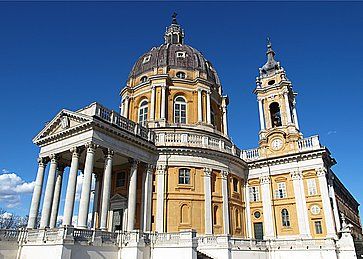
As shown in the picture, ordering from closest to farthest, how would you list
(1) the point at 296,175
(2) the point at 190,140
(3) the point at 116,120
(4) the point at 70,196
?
(4) the point at 70,196, (3) the point at 116,120, (2) the point at 190,140, (1) the point at 296,175

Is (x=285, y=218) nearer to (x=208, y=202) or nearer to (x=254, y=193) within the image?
(x=254, y=193)

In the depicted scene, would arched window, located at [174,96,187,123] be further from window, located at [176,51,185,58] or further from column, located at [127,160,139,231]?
column, located at [127,160,139,231]

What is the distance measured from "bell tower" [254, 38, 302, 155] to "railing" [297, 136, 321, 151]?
2.75ft

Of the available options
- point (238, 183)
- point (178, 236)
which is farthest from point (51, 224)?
point (238, 183)

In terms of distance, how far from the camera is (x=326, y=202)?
88.7 ft

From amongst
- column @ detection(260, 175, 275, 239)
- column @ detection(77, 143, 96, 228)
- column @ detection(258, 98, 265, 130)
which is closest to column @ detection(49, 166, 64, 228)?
column @ detection(77, 143, 96, 228)

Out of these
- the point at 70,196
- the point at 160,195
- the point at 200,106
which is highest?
the point at 200,106

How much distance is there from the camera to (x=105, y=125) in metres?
21.2

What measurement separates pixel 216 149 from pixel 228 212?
18.3 ft

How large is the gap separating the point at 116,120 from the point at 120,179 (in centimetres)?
643

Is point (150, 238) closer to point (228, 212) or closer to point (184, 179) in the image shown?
point (184, 179)

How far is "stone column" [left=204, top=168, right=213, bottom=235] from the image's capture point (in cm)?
2520

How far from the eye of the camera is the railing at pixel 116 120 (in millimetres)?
21373

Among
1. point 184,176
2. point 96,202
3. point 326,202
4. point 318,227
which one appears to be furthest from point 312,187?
point 96,202
